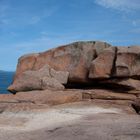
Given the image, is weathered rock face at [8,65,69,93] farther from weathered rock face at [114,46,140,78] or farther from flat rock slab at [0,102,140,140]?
weathered rock face at [114,46,140,78]

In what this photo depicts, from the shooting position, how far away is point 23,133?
57.5 ft

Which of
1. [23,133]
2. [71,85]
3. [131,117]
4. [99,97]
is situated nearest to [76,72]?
[71,85]

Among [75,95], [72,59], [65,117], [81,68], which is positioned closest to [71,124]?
[65,117]

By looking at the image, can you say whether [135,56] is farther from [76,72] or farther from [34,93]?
[34,93]

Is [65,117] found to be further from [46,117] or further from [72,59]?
[72,59]

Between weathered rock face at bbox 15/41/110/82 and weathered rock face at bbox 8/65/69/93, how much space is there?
66cm

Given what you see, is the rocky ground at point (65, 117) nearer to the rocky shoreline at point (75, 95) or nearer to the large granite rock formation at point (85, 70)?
the rocky shoreline at point (75, 95)

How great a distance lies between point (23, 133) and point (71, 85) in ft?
40.1

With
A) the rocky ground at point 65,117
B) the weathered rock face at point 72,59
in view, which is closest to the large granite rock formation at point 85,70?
the weathered rock face at point 72,59

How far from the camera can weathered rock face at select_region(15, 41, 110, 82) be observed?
28266 mm

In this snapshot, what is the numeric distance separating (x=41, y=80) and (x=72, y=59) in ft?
10.7

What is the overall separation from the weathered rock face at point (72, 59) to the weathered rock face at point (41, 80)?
0.66 metres

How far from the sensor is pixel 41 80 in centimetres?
2766

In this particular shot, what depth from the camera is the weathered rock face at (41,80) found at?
27484 mm
